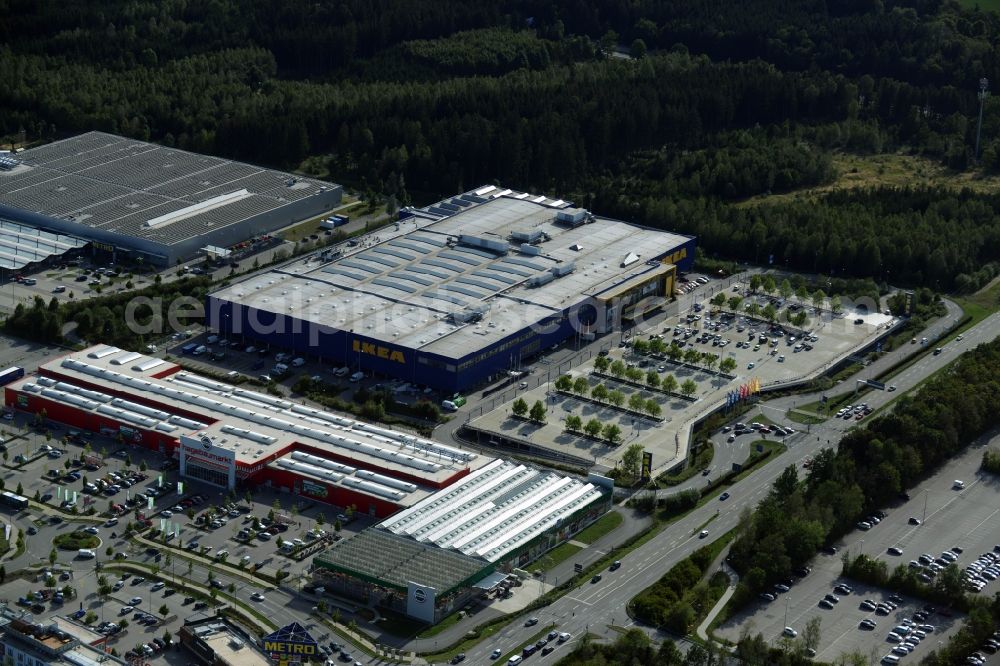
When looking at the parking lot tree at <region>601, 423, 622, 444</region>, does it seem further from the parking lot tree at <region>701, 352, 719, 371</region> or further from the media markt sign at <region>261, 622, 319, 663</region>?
the media markt sign at <region>261, 622, 319, 663</region>

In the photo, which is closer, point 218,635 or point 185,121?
point 218,635

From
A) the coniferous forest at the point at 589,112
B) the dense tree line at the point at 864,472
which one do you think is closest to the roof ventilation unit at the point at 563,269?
the coniferous forest at the point at 589,112

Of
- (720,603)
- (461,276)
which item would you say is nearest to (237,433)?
(461,276)

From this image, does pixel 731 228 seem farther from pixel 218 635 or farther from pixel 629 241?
pixel 218 635

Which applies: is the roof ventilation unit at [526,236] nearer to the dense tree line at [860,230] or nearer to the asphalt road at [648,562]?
the dense tree line at [860,230]

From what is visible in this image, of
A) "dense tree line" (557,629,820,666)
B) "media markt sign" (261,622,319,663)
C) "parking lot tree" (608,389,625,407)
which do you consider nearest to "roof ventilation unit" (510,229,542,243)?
"parking lot tree" (608,389,625,407)

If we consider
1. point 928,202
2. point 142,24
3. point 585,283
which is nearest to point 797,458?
point 585,283

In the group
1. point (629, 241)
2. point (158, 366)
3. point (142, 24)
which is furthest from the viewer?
point (142, 24)
